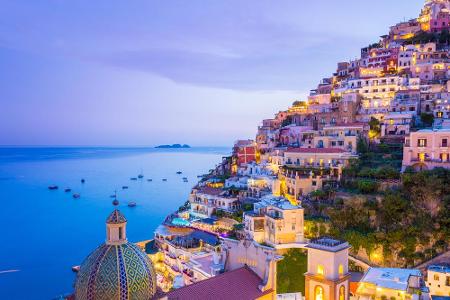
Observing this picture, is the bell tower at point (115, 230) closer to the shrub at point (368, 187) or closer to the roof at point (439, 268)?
the roof at point (439, 268)

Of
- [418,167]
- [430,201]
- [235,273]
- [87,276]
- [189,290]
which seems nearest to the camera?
[87,276]

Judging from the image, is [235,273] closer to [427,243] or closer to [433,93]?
[427,243]

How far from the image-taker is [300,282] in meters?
24.5

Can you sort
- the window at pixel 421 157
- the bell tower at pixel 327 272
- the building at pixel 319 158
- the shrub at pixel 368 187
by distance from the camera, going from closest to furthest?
the bell tower at pixel 327 272 < the shrub at pixel 368 187 < the window at pixel 421 157 < the building at pixel 319 158

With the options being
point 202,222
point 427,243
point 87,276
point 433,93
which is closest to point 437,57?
point 433,93

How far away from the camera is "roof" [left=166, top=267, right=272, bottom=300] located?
13.2 meters

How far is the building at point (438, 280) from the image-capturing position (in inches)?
867

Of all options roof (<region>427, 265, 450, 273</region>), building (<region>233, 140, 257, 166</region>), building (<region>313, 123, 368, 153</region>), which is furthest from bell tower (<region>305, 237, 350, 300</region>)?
building (<region>233, 140, 257, 166</region>)

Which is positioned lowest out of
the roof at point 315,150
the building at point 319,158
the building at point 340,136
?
the building at point 319,158

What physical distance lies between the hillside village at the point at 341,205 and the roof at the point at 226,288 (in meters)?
0.05

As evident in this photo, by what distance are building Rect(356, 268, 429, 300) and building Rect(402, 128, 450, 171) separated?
12.3 meters

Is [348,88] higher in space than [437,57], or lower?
lower

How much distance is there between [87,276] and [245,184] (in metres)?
29.1

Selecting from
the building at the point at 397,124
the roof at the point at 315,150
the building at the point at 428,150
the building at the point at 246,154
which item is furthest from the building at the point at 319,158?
the building at the point at 246,154
